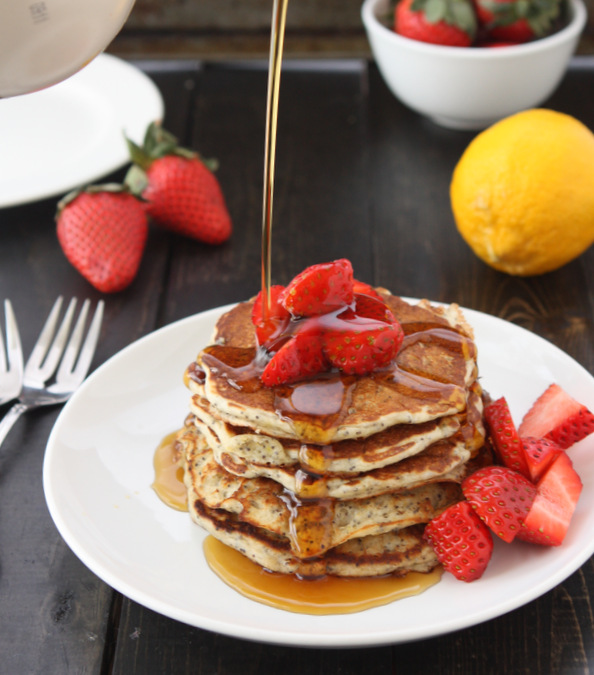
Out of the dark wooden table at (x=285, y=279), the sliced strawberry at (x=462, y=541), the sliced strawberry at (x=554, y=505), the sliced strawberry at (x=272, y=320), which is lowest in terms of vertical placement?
the dark wooden table at (x=285, y=279)

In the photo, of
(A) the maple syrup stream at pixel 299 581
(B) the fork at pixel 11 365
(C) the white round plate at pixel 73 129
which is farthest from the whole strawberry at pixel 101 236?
(A) the maple syrup stream at pixel 299 581

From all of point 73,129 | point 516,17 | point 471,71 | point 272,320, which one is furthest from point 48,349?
point 516,17

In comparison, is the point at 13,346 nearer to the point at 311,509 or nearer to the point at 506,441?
the point at 311,509

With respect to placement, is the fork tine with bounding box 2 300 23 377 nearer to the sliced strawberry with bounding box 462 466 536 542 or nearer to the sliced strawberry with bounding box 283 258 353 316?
the sliced strawberry with bounding box 283 258 353 316

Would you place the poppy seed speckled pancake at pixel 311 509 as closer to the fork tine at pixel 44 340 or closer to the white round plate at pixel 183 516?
the white round plate at pixel 183 516

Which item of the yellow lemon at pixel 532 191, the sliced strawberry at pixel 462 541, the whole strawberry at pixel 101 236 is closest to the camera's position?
the sliced strawberry at pixel 462 541

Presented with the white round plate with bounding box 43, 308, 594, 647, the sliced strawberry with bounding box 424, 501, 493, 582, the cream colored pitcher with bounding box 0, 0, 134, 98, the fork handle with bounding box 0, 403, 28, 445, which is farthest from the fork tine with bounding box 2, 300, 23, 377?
the sliced strawberry with bounding box 424, 501, 493, 582
